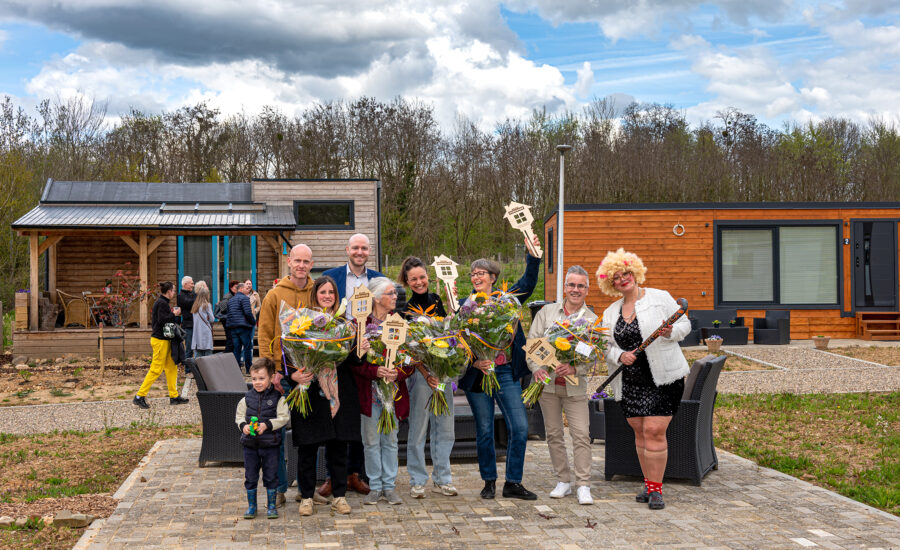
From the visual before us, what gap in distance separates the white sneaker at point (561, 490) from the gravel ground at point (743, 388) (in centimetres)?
497

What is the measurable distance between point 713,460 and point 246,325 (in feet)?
25.7

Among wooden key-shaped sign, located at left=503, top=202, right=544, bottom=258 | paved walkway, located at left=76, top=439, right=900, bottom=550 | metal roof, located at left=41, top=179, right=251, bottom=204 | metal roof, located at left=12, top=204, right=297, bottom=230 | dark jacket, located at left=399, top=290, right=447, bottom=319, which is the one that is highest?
metal roof, located at left=41, top=179, right=251, bottom=204

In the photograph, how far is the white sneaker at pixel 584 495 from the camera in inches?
212

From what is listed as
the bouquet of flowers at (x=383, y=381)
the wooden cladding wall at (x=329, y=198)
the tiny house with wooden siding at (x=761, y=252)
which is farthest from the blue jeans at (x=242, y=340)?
the tiny house with wooden siding at (x=761, y=252)

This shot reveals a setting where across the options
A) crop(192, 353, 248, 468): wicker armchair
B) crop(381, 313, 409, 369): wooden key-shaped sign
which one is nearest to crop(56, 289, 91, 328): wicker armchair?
crop(192, 353, 248, 468): wicker armchair

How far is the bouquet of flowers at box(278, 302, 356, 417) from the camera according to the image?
4957 millimetres

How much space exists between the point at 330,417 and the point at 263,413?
0.43 meters

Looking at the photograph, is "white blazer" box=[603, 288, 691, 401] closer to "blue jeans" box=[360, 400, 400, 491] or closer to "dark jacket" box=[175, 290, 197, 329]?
"blue jeans" box=[360, 400, 400, 491]

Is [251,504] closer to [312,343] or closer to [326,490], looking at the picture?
[326,490]

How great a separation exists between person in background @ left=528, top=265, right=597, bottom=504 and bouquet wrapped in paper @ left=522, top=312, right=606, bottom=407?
4 centimetres

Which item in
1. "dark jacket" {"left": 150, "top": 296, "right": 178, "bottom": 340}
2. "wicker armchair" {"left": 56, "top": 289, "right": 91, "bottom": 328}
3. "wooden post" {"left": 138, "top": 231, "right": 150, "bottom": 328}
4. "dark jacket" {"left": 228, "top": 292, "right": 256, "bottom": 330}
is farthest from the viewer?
"wicker armchair" {"left": 56, "top": 289, "right": 91, "bottom": 328}

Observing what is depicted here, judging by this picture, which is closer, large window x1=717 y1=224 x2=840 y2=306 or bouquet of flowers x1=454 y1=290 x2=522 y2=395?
bouquet of flowers x1=454 y1=290 x2=522 y2=395

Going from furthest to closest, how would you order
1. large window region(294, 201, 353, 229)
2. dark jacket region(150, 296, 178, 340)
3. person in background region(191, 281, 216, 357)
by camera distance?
large window region(294, 201, 353, 229) → person in background region(191, 281, 216, 357) → dark jacket region(150, 296, 178, 340)

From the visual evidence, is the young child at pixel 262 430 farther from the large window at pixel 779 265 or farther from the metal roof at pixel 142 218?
the large window at pixel 779 265
